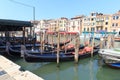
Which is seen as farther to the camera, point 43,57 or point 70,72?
point 43,57

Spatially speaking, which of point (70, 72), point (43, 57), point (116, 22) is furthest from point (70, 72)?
point (116, 22)

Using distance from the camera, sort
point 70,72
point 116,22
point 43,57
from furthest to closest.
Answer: point 116,22 < point 43,57 < point 70,72

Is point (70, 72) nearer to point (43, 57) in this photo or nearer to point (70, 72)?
point (70, 72)

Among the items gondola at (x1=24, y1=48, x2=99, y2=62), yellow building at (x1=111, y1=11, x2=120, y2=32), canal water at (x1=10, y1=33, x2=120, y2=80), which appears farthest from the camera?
yellow building at (x1=111, y1=11, x2=120, y2=32)

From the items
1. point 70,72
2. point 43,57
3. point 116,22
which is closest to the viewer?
point 70,72

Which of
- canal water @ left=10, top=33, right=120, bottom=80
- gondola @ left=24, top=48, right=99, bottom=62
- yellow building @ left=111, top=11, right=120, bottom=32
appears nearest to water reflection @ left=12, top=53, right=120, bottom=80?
canal water @ left=10, top=33, right=120, bottom=80

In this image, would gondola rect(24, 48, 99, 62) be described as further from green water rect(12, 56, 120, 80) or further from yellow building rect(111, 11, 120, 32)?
yellow building rect(111, 11, 120, 32)

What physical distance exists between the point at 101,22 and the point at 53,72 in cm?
3693

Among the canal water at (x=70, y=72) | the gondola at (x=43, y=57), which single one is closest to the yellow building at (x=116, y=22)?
the canal water at (x=70, y=72)

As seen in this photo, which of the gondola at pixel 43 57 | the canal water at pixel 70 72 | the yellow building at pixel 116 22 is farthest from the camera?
the yellow building at pixel 116 22

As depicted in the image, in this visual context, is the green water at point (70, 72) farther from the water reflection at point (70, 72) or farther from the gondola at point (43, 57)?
the gondola at point (43, 57)

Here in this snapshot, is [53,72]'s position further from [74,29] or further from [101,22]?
[74,29]

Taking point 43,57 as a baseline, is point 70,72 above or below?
below

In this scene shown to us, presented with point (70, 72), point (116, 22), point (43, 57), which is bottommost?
point (70, 72)
